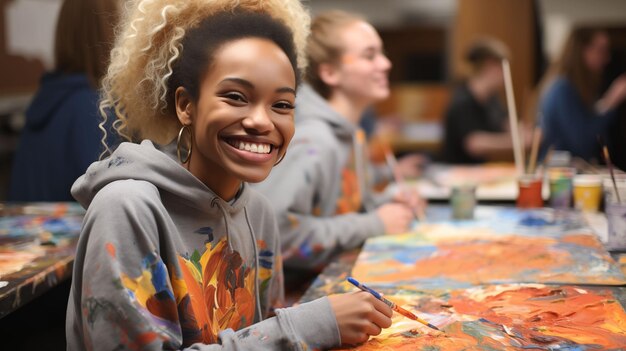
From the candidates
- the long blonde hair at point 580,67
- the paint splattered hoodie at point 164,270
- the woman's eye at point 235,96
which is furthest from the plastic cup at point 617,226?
the long blonde hair at point 580,67

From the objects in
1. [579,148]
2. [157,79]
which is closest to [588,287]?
[157,79]

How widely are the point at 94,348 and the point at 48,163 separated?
1.46m

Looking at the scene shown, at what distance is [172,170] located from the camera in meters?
1.18

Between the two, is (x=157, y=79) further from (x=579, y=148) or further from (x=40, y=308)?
(x=579, y=148)

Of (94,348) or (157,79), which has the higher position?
(157,79)

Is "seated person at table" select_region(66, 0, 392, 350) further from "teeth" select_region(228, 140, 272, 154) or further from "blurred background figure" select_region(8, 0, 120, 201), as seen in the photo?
"blurred background figure" select_region(8, 0, 120, 201)

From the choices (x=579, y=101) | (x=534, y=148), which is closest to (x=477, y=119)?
(x=579, y=101)

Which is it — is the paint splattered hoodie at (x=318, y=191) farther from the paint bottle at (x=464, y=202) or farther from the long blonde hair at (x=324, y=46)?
the paint bottle at (x=464, y=202)

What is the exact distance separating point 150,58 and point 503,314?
80 cm

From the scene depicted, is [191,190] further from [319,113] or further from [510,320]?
[319,113]

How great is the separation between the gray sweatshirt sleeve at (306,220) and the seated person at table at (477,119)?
2.21 m

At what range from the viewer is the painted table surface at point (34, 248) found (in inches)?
53.8

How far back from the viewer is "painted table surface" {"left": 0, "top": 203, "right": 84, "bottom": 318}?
1366 millimetres

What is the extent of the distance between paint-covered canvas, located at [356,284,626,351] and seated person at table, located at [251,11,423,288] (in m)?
0.57
